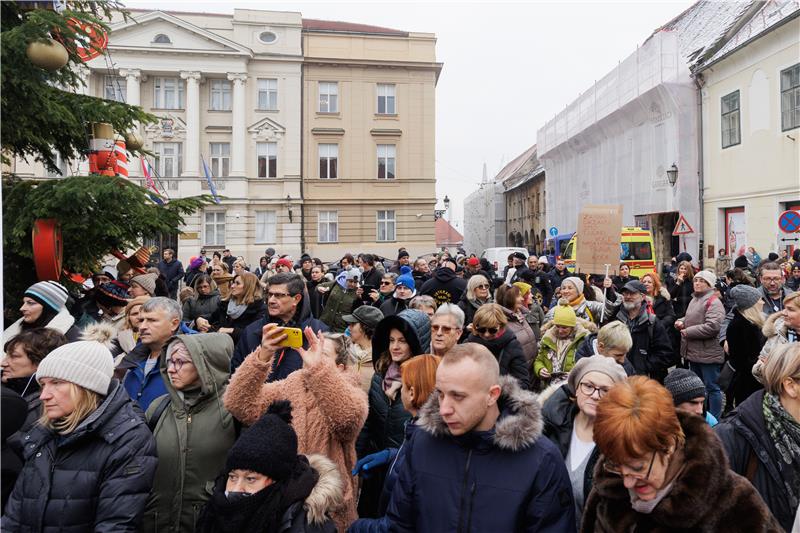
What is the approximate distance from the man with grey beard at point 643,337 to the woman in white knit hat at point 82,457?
485 centimetres

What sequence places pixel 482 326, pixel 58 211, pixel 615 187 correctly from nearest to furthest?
pixel 482 326 → pixel 58 211 → pixel 615 187

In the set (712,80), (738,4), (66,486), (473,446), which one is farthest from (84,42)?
(738,4)

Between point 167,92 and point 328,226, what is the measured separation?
37.8 feet

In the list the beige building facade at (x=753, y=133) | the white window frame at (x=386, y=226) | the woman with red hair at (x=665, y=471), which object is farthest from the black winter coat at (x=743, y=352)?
the white window frame at (x=386, y=226)

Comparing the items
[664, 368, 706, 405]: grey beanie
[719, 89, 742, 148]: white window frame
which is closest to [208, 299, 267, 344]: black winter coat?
Answer: [664, 368, 706, 405]: grey beanie

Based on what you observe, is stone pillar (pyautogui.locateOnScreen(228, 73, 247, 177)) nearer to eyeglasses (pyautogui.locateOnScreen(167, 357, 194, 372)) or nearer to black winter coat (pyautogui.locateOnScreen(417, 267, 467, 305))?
black winter coat (pyautogui.locateOnScreen(417, 267, 467, 305))

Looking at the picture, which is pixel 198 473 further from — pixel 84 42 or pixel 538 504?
pixel 84 42

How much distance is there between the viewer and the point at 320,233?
34375 millimetres

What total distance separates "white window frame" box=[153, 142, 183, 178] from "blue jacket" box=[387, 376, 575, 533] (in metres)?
33.6

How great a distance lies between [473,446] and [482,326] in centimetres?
274

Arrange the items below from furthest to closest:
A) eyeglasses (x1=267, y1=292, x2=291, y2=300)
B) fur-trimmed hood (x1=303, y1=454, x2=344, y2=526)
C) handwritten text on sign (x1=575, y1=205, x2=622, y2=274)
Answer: handwritten text on sign (x1=575, y1=205, x2=622, y2=274), eyeglasses (x1=267, y1=292, x2=291, y2=300), fur-trimmed hood (x1=303, y1=454, x2=344, y2=526)

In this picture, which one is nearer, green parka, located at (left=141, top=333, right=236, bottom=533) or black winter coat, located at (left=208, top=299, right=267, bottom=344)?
green parka, located at (left=141, top=333, right=236, bottom=533)

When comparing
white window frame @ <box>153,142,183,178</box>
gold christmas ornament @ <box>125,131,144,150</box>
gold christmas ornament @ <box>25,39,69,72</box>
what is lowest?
gold christmas ornament @ <box>125,131,144,150</box>

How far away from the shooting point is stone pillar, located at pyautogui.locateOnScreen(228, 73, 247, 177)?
32.5 meters
